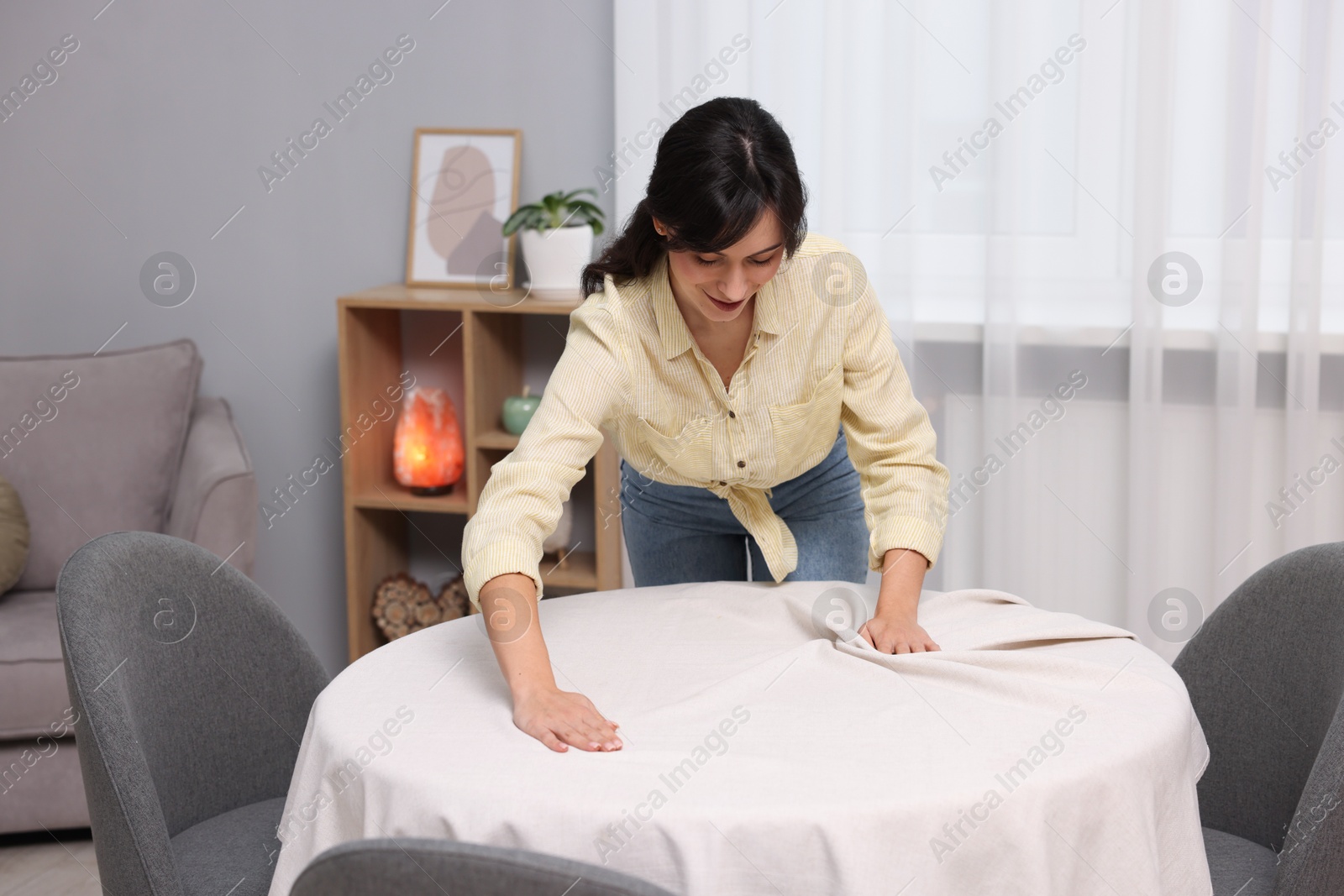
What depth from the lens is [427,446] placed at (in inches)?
112

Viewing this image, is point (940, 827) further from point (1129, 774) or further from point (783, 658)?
point (783, 658)

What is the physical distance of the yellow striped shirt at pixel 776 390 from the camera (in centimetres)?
154

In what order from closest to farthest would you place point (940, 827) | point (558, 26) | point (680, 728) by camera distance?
1. point (940, 827)
2. point (680, 728)
3. point (558, 26)

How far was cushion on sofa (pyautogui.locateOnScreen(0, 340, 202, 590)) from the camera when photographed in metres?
2.64

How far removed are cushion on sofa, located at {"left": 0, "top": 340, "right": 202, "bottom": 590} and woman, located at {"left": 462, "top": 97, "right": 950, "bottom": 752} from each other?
1.35 m

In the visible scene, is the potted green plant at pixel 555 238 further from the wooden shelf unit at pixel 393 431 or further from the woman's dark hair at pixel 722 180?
the woman's dark hair at pixel 722 180

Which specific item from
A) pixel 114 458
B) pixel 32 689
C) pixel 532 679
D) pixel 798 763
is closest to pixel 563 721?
pixel 532 679

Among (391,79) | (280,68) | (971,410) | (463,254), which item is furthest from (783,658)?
(280,68)

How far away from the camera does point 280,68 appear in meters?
2.99

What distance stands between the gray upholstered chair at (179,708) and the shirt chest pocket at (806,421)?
2.31ft

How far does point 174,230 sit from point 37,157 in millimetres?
435

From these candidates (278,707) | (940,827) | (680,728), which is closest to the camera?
(940,827)

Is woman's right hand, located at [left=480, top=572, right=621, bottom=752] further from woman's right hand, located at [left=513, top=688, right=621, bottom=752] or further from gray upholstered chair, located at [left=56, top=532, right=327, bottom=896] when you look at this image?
gray upholstered chair, located at [left=56, top=532, right=327, bottom=896]

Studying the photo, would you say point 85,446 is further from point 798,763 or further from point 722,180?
point 798,763
